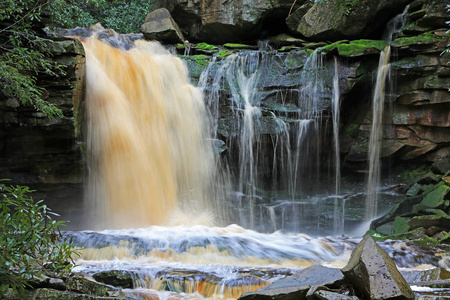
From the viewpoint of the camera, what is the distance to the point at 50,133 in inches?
346

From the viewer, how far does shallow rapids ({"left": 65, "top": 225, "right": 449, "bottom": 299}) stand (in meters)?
5.46

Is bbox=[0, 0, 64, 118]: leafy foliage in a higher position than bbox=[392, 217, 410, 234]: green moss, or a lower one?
higher

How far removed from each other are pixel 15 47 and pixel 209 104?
5.36 m

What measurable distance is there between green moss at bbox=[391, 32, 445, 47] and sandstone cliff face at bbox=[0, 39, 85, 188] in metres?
8.03

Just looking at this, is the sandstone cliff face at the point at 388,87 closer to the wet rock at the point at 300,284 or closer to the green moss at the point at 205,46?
the green moss at the point at 205,46

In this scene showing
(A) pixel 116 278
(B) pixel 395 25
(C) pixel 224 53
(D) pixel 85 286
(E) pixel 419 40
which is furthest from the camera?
(C) pixel 224 53

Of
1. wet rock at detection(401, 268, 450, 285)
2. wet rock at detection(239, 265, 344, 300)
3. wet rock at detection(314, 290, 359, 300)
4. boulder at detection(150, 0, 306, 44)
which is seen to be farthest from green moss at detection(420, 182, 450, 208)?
boulder at detection(150, 0, 306, 44)

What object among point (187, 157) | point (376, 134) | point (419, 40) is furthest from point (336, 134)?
point (187, 157)

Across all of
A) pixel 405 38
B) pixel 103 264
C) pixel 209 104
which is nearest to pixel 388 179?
pixel 405 38

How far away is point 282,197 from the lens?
1136 cm

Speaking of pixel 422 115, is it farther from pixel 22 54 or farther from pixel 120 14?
pixel 120 14

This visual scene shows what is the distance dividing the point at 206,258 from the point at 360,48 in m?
7.30

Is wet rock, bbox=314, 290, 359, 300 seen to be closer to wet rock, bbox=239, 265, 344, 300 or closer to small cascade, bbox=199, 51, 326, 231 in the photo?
wet rock, bbox=239, 265, 344, 300

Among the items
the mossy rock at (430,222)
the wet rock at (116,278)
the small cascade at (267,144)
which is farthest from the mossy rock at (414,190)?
the wet rock at (116,278)
